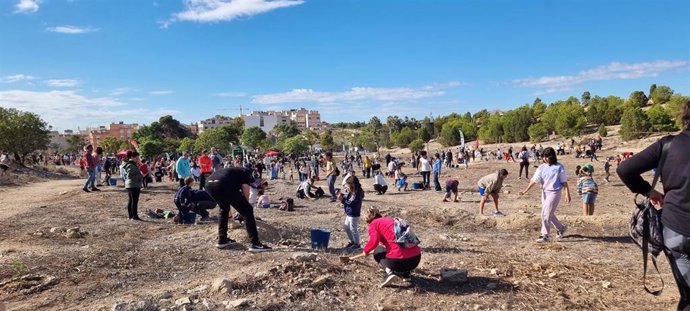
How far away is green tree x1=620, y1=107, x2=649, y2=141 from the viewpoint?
48.9 m

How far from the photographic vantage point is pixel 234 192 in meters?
6.80

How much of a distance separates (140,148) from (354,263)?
188 feet

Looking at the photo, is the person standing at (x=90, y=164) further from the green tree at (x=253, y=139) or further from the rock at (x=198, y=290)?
the green tree at (x=253, y=139)

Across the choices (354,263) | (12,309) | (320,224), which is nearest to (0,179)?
(320,224)

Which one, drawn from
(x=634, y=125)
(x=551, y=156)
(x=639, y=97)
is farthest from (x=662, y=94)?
(x=551, y=156)

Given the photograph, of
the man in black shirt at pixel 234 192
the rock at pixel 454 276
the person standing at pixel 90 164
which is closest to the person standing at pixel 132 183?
the man in black shirt at pixel 234 192

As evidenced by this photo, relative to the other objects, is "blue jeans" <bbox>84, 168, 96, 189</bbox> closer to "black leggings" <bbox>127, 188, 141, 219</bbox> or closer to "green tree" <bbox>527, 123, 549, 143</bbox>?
→ "black leggings" <bbox>127, 188, 141, 219</bbox>

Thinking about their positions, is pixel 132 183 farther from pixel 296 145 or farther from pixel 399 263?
pixel 296 145

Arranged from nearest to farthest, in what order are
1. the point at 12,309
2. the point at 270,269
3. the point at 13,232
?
1. the point at 12,309
2. the point at 270,269
3. the point at 13,232

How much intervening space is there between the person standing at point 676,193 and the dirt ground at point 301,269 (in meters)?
2.14

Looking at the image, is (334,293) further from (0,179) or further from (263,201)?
(0,179)

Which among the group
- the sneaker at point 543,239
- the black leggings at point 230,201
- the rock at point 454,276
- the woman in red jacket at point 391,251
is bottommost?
the sneaker at point 543,239

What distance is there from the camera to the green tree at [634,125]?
160ft

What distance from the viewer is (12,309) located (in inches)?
183
